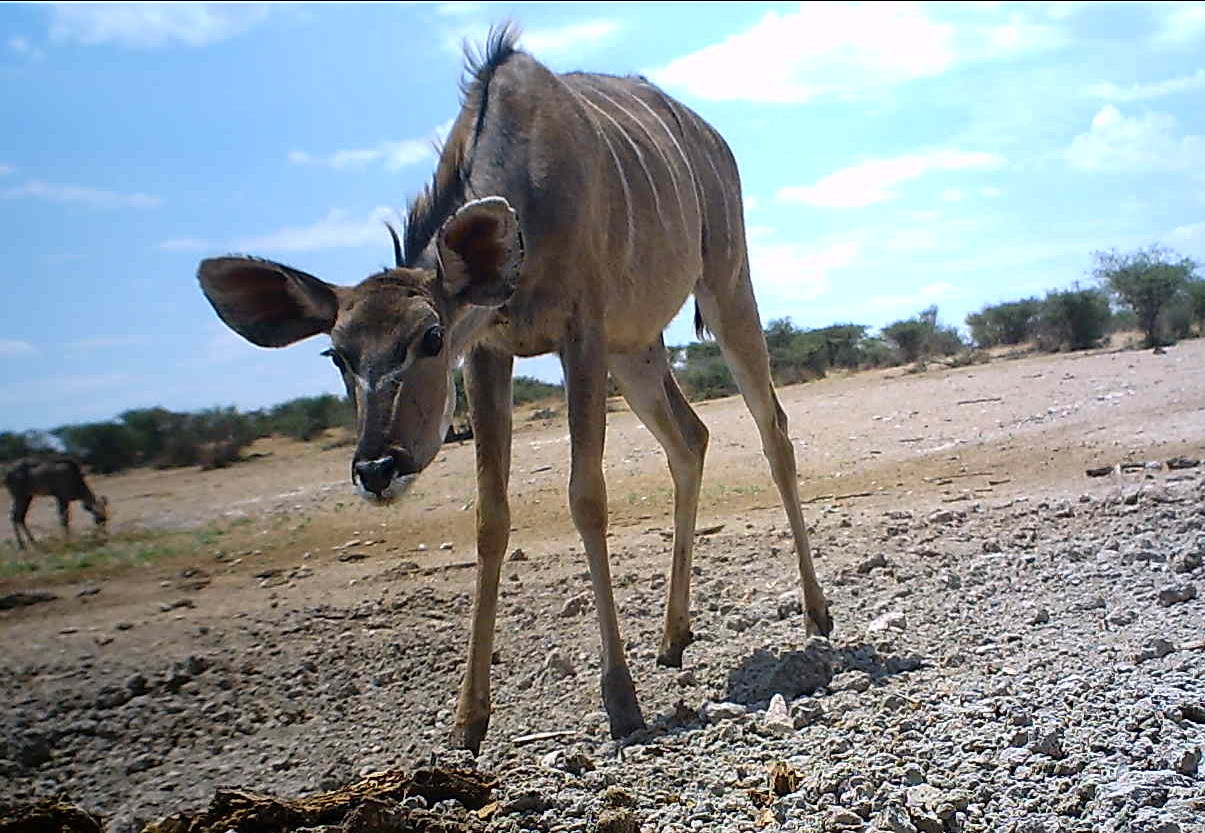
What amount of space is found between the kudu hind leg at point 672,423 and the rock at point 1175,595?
234 cm

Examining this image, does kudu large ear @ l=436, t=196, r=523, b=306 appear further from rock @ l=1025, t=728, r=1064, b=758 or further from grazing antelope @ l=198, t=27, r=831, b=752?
rock @ l=1025, t=728, r=1064, b=758

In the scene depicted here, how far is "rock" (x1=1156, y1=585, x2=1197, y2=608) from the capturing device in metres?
5.29

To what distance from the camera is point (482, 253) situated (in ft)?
15.3

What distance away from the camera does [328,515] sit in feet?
50.4

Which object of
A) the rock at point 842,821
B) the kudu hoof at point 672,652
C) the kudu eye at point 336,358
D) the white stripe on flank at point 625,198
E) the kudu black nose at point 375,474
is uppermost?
the white stripe on flank at point 625,198

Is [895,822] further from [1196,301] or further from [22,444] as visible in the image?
[1196,301]

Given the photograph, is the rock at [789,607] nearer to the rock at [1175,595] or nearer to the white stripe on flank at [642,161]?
the rock at [1175,595]

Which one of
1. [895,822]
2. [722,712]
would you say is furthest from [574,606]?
[895,822]

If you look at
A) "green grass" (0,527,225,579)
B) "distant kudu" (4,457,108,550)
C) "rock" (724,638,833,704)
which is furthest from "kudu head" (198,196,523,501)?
"distant kudu" (4,457,108,550)

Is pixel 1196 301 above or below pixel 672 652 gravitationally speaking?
above

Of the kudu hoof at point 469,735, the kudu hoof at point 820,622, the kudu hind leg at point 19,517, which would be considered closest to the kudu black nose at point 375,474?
the kudu hoof at point 469,735

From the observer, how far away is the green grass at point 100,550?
13.1 meters

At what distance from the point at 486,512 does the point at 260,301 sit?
1380 millimetres

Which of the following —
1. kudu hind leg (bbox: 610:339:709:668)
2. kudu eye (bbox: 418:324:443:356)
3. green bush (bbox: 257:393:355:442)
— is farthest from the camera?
green bush (bbox: 257:393:355:442)
